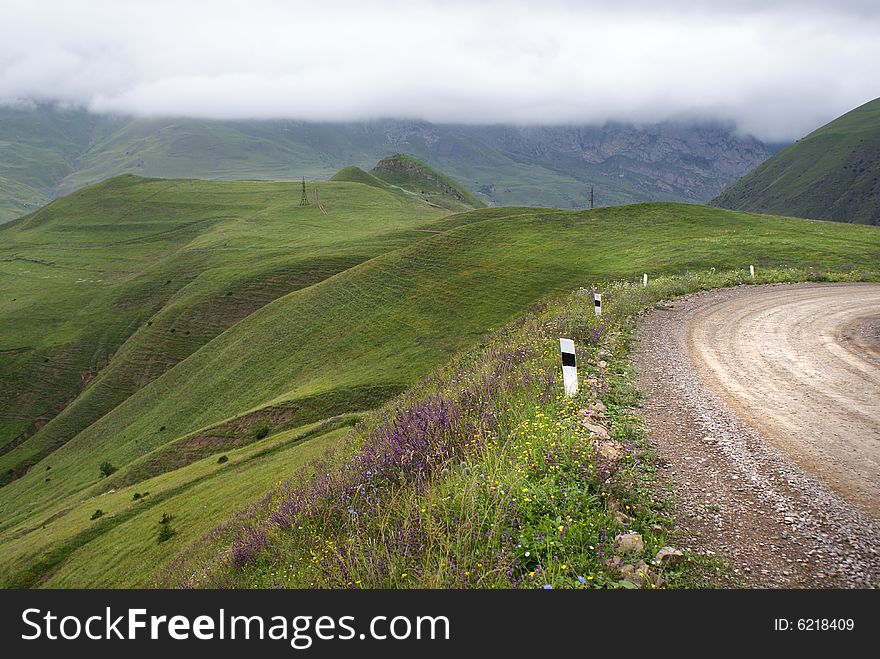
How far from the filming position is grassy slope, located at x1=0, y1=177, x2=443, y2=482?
8881cm

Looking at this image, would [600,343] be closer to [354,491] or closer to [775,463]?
[775,463]

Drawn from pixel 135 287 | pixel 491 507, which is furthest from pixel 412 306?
pixel 135 287

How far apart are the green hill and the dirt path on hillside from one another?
19.7 metres

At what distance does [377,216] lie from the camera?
159500 millimetres

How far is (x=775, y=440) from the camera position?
8.55m

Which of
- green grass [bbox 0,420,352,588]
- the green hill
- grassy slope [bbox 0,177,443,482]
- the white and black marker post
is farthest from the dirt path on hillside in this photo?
grassy slope [bbox 0,177,443,482]

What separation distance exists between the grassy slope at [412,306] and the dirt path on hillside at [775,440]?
105ft

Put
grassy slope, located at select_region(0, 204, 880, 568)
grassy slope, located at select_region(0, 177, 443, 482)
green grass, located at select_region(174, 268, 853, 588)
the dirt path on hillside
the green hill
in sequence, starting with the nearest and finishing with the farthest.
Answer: green grass, located at select_region(174, 268, 853, 588) → the dirt path on hillside → the green hill → grassy slope, located at select_region(0, 204, 880, 568) → grassy slope, located at select_region(0, 177, 443, 482)

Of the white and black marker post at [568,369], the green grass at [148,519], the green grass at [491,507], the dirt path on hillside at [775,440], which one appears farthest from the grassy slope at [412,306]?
the green grass at [491,507]

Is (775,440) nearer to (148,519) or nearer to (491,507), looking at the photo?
(491,507)

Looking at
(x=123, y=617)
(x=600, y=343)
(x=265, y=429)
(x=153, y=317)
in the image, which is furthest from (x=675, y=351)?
(x=153, y=317)

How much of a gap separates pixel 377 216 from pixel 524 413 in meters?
156

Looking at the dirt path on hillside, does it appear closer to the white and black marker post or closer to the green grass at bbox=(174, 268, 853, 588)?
the green grass at bbox=(174, 268, 853, 588)

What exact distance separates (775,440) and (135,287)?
140807mm
